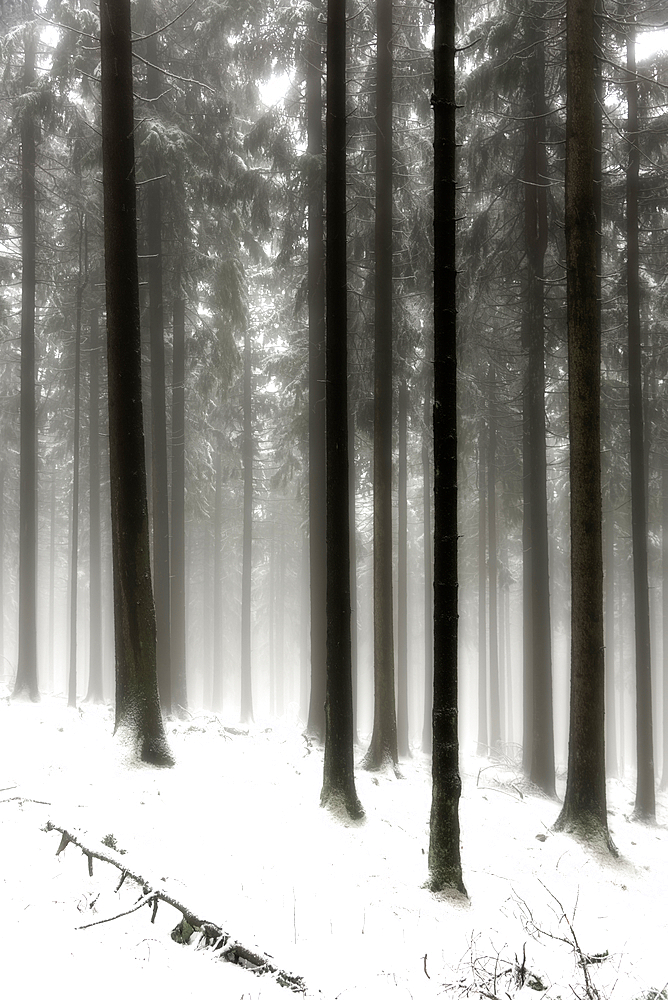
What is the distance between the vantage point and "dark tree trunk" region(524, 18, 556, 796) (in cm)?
1118

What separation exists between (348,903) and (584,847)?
12.4 ft

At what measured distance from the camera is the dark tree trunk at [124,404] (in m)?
7.78

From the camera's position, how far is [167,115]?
12.1 meters

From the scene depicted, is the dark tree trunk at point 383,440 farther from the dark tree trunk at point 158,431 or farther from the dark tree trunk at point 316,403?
the dark tree trunk at point 158,431

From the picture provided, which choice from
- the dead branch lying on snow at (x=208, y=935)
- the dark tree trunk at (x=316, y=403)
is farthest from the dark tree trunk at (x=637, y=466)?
the dead branch lying on snow at (x=208, y=935)

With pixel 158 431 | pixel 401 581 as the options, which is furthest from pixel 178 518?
pixel 401 581

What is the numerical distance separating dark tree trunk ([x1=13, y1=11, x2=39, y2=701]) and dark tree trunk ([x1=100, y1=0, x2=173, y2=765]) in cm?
664

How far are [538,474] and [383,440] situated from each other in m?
3.36

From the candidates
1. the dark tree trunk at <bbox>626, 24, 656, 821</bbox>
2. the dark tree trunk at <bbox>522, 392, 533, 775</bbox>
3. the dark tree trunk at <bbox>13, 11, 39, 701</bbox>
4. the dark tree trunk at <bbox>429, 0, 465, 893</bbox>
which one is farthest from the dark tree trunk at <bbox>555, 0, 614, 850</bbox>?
the dark tree trunk at <bbox>13, 11, 39, 701</bbox>

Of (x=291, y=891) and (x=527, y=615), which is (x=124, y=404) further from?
(x=527, y=615)

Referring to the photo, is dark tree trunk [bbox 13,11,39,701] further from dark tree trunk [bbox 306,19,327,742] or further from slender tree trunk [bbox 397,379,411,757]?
slender tree trunk [bbox 397,379,411,757]

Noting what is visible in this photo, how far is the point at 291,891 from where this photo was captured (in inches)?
207

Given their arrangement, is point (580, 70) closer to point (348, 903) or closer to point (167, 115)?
point (167, 115)

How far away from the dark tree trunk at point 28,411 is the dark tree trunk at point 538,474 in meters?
10.4
